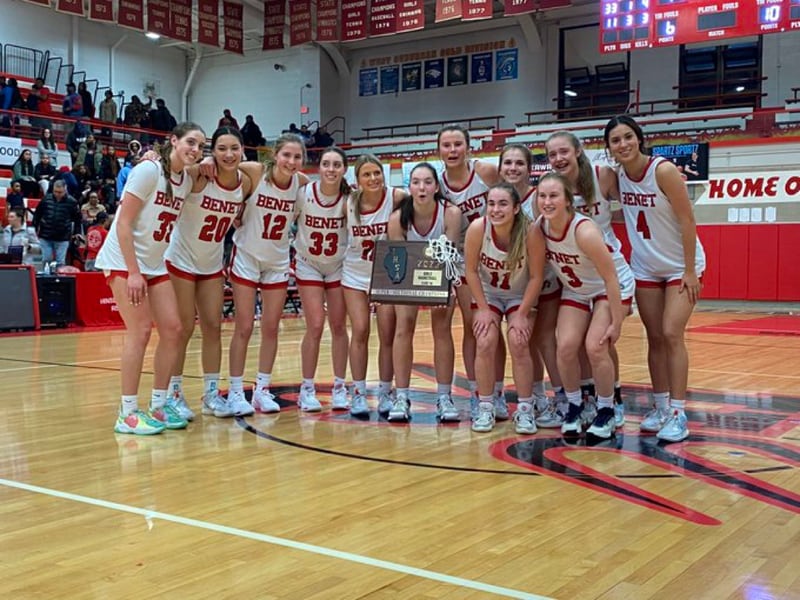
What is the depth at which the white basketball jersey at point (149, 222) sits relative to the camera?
4328 mm

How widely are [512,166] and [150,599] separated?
127 inches

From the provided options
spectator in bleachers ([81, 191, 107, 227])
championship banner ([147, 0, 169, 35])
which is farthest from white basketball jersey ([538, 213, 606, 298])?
championship banner ([147, 0, 169, 35])

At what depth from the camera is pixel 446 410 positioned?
16.0 ft

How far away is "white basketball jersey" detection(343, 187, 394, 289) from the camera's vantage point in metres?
5.02

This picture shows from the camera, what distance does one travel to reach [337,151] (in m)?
5.09

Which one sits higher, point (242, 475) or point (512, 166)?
point (512, 166)

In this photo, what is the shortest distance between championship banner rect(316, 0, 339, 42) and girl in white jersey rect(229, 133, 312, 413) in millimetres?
12603

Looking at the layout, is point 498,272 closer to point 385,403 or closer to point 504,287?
point 504,287

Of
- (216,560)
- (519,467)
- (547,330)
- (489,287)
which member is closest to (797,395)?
(547,330)

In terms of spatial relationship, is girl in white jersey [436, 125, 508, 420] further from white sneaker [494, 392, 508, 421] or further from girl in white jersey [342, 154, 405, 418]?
girl in white jersey [342, 154, 405, 418]

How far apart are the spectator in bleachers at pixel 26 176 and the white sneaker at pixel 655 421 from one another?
12.9 m

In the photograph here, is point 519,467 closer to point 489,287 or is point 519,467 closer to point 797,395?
point 489,287

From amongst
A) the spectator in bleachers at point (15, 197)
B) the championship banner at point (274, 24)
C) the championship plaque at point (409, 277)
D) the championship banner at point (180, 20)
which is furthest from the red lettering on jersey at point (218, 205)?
the championship banner at point (274, 24)

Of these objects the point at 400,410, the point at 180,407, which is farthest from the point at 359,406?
the point at 180,407
